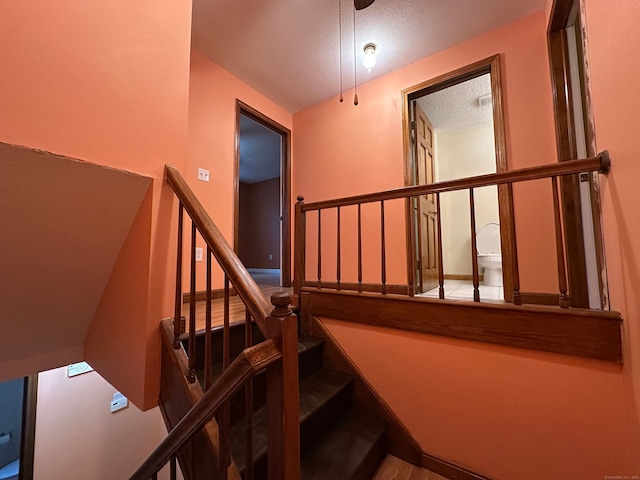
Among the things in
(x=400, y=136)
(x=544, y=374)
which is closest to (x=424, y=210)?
(x=400, y=136)

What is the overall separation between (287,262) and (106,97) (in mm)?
2603

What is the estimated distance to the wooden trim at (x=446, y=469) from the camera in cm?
148

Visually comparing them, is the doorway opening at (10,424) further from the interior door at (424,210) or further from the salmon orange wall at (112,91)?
the interior door at (424,210)

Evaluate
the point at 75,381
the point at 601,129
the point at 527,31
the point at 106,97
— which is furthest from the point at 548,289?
the point at 75,381

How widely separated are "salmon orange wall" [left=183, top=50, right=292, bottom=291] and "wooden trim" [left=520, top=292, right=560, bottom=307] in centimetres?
281

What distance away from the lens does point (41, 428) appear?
210 centimetres

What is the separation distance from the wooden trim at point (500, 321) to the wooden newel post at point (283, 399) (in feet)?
3.58

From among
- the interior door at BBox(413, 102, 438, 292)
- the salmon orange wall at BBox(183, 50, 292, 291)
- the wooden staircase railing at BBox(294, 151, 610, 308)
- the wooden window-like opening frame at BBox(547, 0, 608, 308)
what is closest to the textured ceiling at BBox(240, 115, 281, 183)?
the salmon orange wall at BBox(183, 50, 292, 291)

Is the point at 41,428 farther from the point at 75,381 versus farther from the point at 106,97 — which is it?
the point at 106,97

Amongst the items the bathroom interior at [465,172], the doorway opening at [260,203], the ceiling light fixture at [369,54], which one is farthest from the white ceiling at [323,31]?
the doorway opening at [260,203]

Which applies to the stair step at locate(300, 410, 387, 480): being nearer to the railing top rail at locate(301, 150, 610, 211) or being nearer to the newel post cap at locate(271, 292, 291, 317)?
the newel post cap at locate(271, 292, 291, 317)

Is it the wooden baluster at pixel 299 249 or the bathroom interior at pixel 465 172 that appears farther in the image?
the bathroom interior at pixel 465 172

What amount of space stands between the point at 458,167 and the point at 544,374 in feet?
11.8

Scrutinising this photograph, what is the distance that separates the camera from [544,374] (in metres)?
1.31
